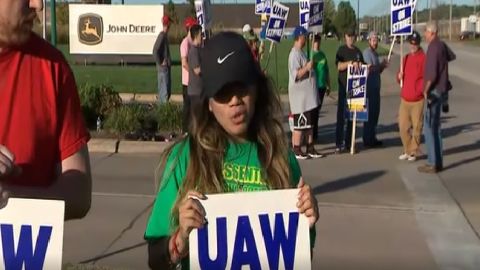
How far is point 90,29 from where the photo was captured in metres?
39.6

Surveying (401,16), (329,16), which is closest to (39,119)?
(401,16)

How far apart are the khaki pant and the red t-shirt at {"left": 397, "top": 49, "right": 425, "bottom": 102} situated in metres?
0.10

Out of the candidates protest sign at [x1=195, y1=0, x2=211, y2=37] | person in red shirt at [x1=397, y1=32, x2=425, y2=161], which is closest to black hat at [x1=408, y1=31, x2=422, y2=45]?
person in red shirt at [x1=397, y1=32, x2=425, y2=161]

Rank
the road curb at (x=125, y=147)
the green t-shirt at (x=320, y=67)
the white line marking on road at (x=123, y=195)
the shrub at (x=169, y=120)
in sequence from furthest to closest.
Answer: the shrub at (x=169, y=120) < the green t-shirt at (x=320, y=67) < the road curb at (x=125, y=147) < the white line marking on road at (x=123, y=195)

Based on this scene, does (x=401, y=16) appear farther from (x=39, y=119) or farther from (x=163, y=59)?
(x=39, y=119)

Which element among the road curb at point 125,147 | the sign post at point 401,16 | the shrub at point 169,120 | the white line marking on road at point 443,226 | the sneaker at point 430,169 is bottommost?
the white line marking on road at point 443,226

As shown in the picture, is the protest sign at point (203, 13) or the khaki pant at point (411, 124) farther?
the protest sign at point (203, 13)

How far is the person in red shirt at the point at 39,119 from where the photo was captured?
258cm

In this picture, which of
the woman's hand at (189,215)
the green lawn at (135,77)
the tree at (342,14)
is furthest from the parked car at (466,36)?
the woman's hand at (189,215)

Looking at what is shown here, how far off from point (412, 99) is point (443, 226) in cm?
414

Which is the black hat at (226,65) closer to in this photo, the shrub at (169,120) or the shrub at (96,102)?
the shrub at (169,120)

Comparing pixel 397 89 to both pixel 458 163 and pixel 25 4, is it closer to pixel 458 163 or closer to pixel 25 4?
pixel 458 163

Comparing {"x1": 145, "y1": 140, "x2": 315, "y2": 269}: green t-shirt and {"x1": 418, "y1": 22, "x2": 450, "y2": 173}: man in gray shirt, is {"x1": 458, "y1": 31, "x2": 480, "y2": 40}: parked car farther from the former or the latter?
{"x1": 145, "y1": 140, "x2": 315, "y2": 269}: green t-shirt

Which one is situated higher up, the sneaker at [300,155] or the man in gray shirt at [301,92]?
the man in gray shirt at [301,92]
